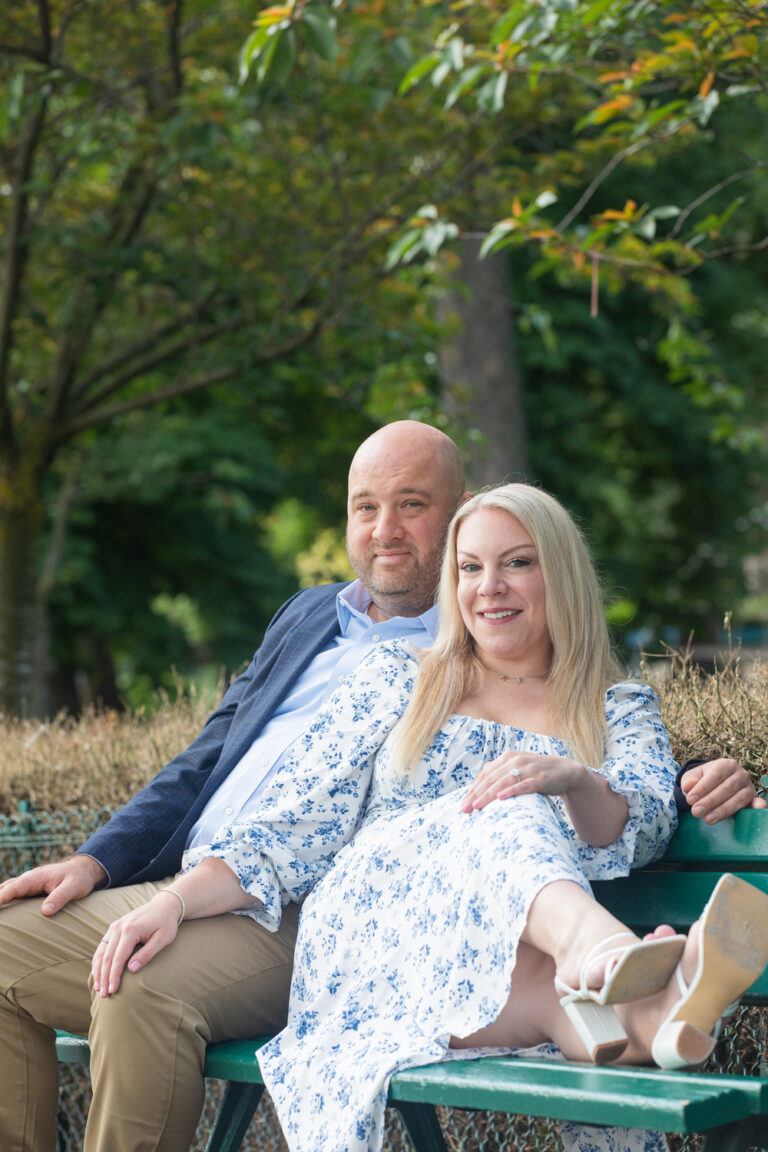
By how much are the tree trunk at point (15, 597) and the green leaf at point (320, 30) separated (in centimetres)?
449

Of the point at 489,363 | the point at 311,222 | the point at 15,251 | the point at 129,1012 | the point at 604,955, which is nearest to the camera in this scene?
the point at 604,955

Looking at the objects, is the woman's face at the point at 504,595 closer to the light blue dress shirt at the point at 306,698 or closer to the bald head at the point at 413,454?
the light blue dress shirt at the point at 306,698

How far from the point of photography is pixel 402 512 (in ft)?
12.7

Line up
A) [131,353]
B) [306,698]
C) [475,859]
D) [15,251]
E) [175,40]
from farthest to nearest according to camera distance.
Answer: [131,353] < [15,251] < [175,40] < [306,698] < [475,859]

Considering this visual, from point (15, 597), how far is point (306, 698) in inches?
187

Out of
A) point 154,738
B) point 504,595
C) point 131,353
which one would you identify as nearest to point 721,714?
point 504,595

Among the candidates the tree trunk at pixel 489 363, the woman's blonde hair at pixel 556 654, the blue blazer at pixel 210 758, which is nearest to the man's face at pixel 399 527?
the blue blazer at pixel 210 758

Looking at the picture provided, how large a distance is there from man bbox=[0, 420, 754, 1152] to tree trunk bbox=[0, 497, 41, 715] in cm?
435

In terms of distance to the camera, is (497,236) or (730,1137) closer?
(730,1137)

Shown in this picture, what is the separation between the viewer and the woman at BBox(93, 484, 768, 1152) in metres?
2.25

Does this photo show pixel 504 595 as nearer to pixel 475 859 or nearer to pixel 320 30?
pixel 475 859

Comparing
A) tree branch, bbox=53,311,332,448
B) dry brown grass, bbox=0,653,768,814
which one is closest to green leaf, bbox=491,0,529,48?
dry brown grass, bbox=0,653,768,814

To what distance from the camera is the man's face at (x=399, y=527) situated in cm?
379

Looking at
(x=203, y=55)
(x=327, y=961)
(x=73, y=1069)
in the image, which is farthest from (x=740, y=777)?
(x=203, y=55)
